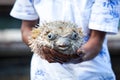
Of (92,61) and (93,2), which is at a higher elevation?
(93,2)

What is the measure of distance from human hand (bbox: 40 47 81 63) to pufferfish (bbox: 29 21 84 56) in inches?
0.8

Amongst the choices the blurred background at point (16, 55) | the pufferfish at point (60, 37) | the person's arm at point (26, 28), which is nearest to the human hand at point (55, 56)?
the pufferfish at point (60, 37)

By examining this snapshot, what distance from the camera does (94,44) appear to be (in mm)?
2455

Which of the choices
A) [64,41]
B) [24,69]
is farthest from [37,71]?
[24,69]

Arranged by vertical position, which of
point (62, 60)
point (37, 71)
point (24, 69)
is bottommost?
→ point (24, 69)

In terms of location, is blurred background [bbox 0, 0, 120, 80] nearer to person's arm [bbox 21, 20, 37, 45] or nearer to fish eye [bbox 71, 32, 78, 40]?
person's arm [bbox 21, 20, 37, 45]

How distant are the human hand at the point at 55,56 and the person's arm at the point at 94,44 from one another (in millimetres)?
108

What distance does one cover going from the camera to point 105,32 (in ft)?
8.10

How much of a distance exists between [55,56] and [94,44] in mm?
244

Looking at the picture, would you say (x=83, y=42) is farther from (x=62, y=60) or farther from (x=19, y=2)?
(x=19, y=2)

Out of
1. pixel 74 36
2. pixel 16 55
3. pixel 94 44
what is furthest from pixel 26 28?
pixel 16 55

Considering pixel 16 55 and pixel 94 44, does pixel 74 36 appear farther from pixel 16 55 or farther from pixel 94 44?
pixel 16 55

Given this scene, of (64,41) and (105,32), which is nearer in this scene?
(64,41)

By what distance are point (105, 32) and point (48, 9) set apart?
0.86 feet
